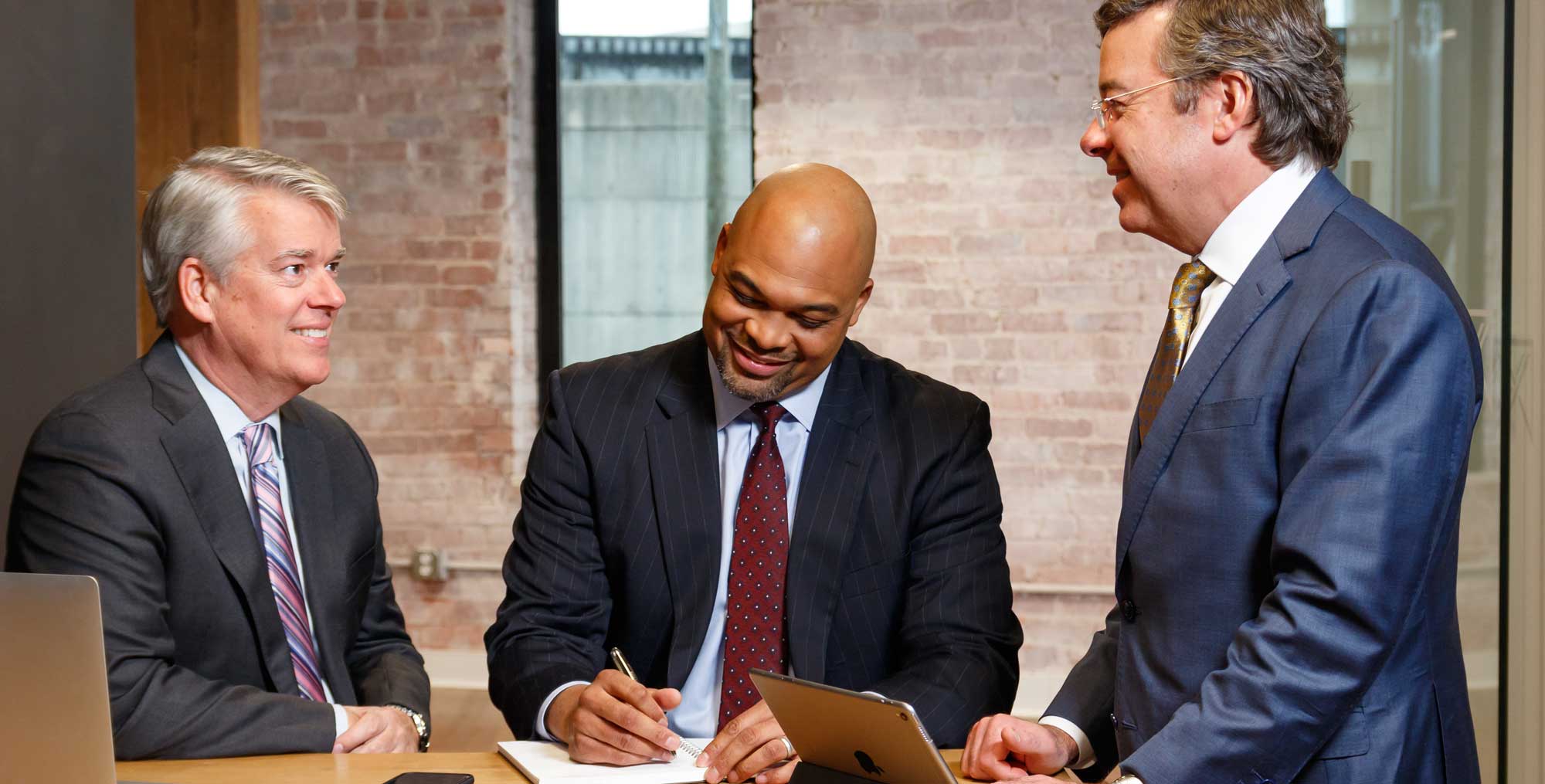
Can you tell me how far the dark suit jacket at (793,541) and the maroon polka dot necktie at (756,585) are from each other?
24 mm

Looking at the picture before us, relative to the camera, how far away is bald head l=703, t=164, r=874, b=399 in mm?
1942

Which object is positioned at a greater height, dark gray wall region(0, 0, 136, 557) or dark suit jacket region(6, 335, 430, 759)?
dark gray wall region(0, 0, 136, 557)

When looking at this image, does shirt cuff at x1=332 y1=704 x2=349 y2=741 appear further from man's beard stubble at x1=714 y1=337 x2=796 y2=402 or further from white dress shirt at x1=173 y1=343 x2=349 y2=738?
man's beard stubble at x1=714 y1=337 x2=796 y2=402

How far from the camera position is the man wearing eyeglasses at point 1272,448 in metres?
1.24

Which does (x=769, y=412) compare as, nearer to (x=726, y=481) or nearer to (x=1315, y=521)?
(x=726, y=481)

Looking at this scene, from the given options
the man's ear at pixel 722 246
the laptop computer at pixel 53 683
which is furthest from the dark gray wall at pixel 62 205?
the man's ear at pixel 722 246

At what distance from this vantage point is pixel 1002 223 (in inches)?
173

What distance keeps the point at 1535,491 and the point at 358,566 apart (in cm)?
197

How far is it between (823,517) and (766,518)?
0.09 meters

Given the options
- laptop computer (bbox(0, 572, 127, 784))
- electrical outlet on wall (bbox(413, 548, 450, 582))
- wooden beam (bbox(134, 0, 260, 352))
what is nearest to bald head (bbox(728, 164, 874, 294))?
laptop computer (bbox(0, 572, 127, 784))

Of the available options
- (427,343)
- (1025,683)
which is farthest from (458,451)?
(1025,683)

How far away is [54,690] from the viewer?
4.17 ft

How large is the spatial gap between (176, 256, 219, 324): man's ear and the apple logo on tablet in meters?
1.14

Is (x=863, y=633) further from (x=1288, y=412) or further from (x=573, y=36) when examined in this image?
(x=573, y=36)
